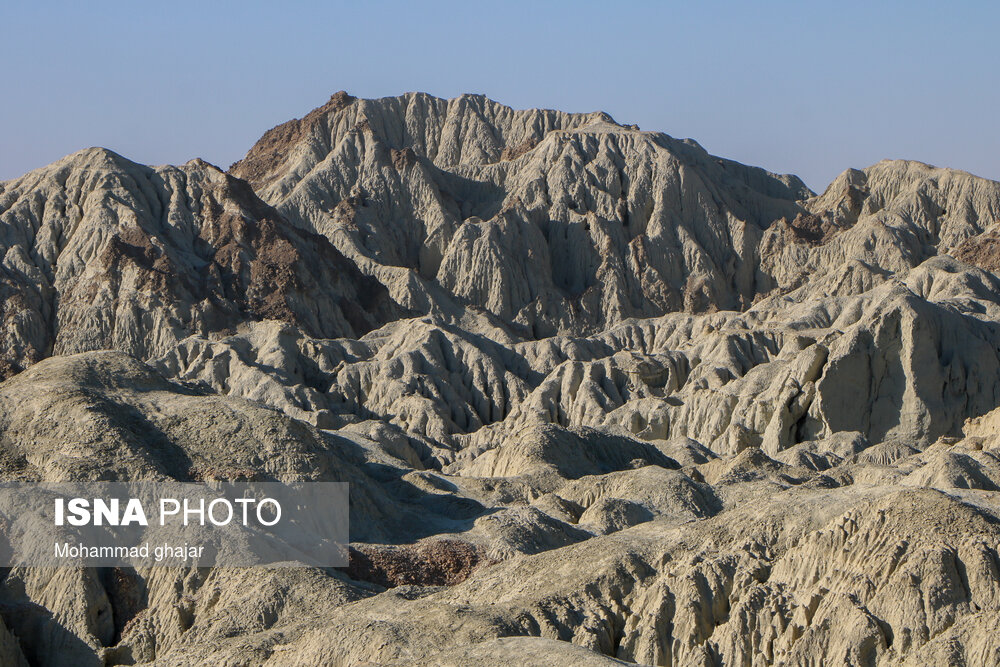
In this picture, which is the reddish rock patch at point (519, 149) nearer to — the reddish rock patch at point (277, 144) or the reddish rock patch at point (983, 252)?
the reddish rock patch at point (277, 144)

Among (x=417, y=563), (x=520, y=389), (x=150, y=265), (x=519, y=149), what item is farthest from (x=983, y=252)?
(x=417, y=563)

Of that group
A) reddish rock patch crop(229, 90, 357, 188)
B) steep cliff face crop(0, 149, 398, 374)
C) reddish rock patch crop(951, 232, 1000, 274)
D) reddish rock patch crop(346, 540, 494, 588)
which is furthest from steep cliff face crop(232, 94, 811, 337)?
reddish rock patch crop(346, 540, 494, 588)

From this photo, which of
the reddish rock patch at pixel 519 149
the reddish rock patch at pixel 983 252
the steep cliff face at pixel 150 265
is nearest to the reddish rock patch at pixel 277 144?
the reddish rock patch at pixel 519 149

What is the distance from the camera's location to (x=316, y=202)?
147875 mm

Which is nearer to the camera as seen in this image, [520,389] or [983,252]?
[520,389]

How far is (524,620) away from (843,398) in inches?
2037

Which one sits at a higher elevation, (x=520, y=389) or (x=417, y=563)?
(x=520, y=389)

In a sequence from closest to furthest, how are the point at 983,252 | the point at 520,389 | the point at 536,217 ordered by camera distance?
the point at 520,389 → the point at 983,252 → the point at 536,217

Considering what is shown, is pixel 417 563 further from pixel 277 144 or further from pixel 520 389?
pixel 277 144

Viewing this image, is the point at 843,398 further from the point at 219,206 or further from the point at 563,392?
the point at 219,206

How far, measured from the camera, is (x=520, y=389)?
328ft

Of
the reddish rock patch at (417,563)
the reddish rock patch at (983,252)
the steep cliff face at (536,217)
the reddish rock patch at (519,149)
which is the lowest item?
the reddish rock patch at (417,563)

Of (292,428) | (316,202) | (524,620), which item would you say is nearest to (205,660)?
(524,620)

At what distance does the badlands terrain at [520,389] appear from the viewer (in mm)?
31828
